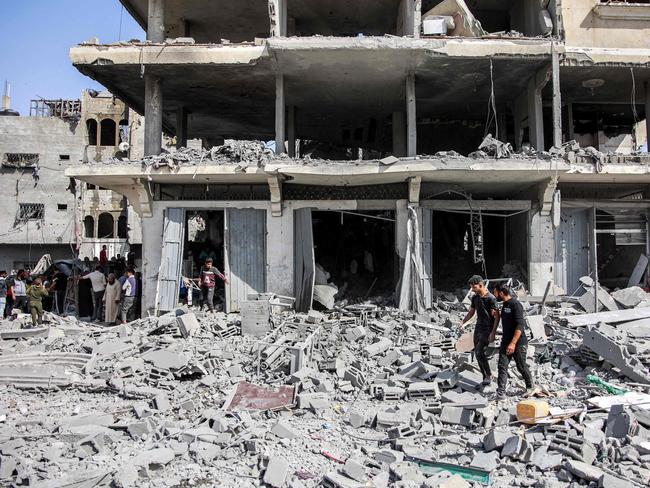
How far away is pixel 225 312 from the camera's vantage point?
488 inches

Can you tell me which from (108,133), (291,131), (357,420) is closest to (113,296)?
(291,131)

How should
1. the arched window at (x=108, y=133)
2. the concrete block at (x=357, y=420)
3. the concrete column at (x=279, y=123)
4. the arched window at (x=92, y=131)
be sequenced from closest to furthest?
the concrete block at (x=357, y=420) → the concrete column at (x=279, y=123) → the arched window at (x=92, y=131) → the arched window at (x=108, y=133)

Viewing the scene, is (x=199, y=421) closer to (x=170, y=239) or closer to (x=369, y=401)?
(x=369, y=401)

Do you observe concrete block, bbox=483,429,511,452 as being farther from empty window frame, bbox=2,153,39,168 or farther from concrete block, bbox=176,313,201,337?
empty window frame, bbox=2,153,39,168

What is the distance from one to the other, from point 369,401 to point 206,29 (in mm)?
12772

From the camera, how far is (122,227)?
31359mm

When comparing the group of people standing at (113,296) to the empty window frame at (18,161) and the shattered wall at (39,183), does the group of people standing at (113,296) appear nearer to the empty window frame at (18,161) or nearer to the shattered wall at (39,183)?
the shattered wall at (39,183)

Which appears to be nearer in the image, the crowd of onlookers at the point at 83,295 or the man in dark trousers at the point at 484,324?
the man in dark trousers at the point at 484,324

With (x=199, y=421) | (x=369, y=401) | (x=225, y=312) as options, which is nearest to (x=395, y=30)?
(x=225, y=312)

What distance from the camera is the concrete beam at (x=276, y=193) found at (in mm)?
11752

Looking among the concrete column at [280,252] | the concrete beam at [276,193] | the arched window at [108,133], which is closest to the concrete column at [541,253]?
the concrete column at [280,252]

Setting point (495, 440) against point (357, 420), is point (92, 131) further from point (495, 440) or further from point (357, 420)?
point (495, 440)

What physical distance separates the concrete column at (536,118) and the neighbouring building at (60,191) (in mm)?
23607

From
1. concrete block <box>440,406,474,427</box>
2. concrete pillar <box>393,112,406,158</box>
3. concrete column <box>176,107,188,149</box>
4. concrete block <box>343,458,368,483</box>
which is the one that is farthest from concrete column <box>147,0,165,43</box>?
concrete block <box>343,458,368,483</box>
